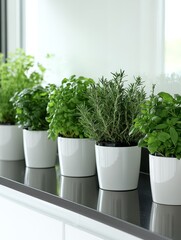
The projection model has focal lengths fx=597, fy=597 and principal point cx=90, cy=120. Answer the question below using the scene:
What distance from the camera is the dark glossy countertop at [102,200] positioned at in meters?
1.22

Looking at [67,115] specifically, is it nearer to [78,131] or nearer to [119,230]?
[78,131]

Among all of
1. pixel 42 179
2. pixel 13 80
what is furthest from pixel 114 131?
pixel 13 80

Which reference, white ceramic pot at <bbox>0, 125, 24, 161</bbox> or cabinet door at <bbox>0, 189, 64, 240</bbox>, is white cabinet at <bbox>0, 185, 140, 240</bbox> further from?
white ceramic pot at <bbox>0, 125, 24, 161</bbox>

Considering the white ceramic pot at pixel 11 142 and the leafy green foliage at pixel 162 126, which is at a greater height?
the leafy green foliage at pixel 162 126

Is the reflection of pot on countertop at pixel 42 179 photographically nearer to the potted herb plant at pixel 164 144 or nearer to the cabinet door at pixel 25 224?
the cabinet door at pixel 25 224

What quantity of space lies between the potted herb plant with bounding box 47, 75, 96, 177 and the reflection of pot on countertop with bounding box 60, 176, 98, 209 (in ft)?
0.10

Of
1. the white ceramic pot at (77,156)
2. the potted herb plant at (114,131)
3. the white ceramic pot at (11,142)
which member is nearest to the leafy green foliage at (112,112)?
the potted herb plant at (114,131)

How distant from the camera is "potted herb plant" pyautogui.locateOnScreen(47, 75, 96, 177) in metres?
1.63

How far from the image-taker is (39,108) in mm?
1802

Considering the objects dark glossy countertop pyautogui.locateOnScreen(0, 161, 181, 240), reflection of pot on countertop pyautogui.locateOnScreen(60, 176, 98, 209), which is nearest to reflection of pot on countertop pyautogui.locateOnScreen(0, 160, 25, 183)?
dark glossy countertop pyautogui.locateOnScreen(0, 161, 181, 240)

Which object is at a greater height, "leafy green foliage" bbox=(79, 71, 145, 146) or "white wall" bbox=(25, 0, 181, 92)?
"white wall" bbox=(25, 0, 181, 92)

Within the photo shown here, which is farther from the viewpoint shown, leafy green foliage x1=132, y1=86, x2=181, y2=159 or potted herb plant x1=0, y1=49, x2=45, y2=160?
potted herb plant x1=0, y1=49, x2=45, y2=160

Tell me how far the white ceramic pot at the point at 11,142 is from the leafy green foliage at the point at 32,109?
93 millimetres

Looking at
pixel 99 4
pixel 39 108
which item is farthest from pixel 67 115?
pixel 99 4
